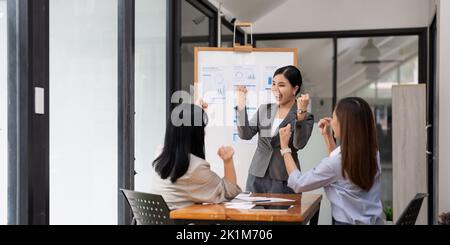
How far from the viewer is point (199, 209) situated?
2.39 m

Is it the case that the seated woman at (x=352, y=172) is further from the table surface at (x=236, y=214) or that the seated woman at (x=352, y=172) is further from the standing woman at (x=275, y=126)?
the standing woman at (x=275, y=126)

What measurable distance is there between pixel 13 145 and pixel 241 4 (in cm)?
385

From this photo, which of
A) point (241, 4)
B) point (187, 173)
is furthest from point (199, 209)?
point (241, 4)

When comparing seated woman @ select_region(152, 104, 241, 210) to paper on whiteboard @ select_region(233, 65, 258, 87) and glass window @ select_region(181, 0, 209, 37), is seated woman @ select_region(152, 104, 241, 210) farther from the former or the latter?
glass window @ select_region(181, 0, 209, 37)

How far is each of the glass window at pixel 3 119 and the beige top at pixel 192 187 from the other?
0.70m

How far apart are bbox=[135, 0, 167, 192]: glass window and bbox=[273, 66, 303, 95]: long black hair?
100 cm

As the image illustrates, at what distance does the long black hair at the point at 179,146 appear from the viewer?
2.37 m

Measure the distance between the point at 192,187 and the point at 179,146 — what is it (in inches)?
8.7

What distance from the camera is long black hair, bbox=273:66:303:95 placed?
159 inches

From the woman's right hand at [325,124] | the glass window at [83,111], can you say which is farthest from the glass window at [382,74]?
the glass window at [83,111]

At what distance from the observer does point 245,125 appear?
15.1 ft

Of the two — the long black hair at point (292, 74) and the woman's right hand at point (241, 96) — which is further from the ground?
the long black hair at point (292, 74)

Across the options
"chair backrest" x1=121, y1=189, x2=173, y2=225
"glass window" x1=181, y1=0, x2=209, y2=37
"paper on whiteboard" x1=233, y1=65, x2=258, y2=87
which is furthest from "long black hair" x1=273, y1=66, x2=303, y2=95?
"chair backrest" x1=121, y1=189, x2=173, y2=225
